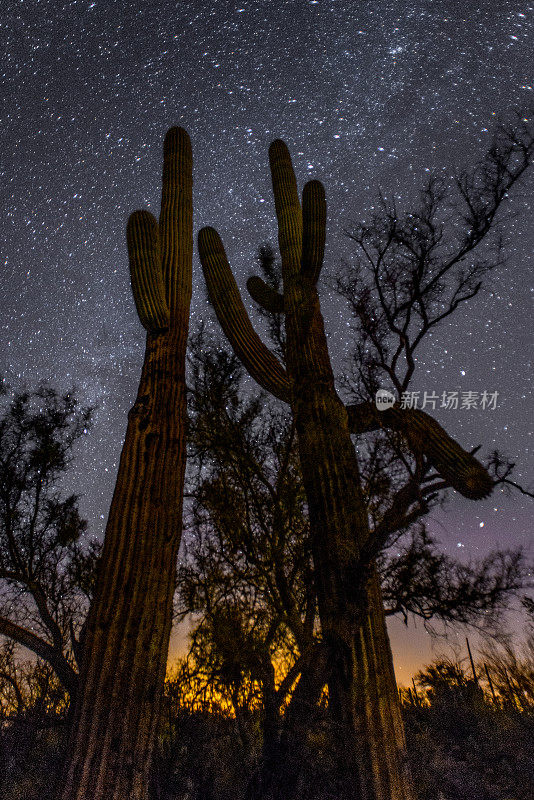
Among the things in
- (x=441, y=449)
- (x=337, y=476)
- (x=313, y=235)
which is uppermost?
(x=313, y=235)

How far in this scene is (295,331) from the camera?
16.5 ft

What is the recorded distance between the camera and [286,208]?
601 cm

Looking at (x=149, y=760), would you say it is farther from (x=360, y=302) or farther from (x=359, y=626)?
(x=360, y=302)

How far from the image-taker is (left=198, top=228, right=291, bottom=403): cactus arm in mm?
4789

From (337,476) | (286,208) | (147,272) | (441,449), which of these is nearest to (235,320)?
(147,272)

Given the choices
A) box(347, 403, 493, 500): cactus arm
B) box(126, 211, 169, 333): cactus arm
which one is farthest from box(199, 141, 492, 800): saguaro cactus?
box(126, 211, 169, 333): cactus arm

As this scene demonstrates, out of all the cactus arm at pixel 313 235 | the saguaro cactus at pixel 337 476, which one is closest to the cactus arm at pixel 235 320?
the saguaro cactus at pixel 337 476

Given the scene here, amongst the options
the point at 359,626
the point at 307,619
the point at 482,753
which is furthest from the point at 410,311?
the point at 482,753

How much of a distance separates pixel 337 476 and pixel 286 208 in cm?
368

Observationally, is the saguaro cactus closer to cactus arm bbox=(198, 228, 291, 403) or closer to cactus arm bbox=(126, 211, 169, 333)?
cactus arm bbox=(198, 228, 291, 403)

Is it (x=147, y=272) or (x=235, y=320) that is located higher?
(x=235, y=320)

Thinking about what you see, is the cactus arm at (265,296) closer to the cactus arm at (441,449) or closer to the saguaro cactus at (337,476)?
the saguaro cactus at (337,476)

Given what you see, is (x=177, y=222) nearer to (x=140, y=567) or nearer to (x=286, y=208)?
(x=286, y=208)

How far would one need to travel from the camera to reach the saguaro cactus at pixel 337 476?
3.19 meters
